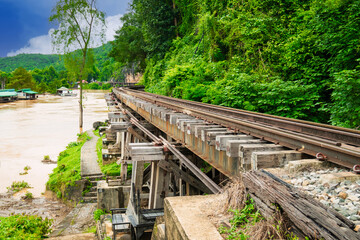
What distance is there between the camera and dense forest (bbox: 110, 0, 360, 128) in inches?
290

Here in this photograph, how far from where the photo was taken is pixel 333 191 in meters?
2.23

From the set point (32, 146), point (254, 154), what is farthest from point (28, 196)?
point (254, 154)

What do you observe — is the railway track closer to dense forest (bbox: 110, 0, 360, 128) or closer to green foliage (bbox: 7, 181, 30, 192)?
dense forest (bbox: 110, 0, 360, 128)

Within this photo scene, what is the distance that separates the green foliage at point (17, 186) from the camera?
612 inches

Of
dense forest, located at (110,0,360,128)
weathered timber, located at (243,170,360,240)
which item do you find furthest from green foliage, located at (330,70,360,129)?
weathered timber, located at (243,170,360,240)

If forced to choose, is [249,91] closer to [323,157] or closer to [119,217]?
[119,217]

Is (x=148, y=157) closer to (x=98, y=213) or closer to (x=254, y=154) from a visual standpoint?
(x=254, y=154)

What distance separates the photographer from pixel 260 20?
11.6 metres

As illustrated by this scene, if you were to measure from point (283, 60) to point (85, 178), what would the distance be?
10.0 m

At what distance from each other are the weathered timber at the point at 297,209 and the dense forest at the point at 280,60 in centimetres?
472

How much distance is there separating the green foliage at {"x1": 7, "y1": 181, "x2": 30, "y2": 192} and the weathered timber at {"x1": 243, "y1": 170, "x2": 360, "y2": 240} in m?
16.0

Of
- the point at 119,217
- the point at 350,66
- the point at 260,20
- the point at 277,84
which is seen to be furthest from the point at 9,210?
the point at 350,66

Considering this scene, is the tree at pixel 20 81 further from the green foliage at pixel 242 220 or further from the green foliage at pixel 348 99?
the green foliage at pixel 242 220

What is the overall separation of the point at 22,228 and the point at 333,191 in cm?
1028
